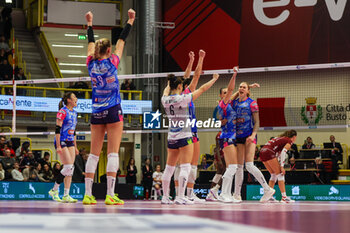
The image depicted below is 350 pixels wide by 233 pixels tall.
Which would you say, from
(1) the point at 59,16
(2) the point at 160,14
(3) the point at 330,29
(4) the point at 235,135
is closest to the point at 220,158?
(4) the point at 235,135

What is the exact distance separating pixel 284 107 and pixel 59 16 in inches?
510

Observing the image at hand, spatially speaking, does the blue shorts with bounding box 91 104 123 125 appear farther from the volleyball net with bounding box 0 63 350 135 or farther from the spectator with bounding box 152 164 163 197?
the volleyball net with bounding box 0 63 350 135

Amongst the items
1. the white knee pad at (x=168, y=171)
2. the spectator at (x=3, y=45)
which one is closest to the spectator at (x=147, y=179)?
the white knee pad at (x=168, y=171)

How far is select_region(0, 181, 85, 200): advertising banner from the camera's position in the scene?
16672 mm

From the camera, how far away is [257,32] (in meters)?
→ 23.9

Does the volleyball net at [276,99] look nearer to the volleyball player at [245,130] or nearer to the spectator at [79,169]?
the spectator at [79,169]

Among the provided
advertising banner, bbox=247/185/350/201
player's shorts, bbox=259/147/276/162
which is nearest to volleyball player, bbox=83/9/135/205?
player's shorts, bbox=259/147/276/162

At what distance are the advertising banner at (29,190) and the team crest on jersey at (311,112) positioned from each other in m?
9.57

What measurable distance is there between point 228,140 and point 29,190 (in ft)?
28.7

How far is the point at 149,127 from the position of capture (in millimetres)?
20562

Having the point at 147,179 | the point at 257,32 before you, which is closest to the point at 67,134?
the point at 147,179

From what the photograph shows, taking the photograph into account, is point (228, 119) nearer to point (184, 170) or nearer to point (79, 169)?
point (184, 170)

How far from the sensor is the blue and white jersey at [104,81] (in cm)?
760

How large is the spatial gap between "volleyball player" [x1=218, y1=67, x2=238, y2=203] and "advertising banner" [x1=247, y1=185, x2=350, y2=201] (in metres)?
6.77
